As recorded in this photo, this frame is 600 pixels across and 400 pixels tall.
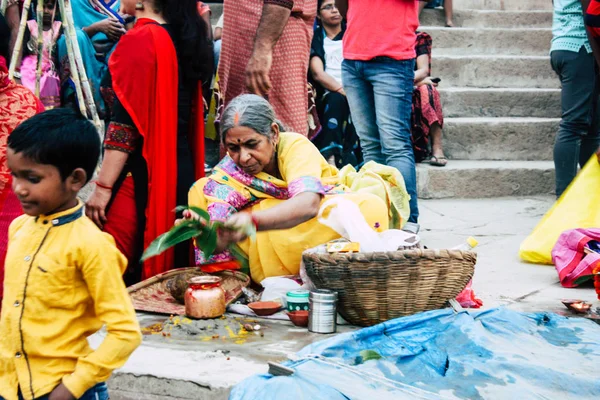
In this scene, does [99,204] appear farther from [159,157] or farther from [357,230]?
[357,230]

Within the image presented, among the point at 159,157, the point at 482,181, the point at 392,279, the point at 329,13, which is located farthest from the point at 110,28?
the point at 392,279

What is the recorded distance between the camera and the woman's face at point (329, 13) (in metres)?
7.25

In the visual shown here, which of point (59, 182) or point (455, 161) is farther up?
point (59, 182)

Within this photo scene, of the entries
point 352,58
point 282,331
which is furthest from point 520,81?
point 282,331

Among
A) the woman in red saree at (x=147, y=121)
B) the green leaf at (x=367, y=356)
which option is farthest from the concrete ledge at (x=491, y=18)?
the green leaf at (x=367, y=356)

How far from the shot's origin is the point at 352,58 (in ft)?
16.7

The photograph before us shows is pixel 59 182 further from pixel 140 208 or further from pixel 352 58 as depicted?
pixel 352 58

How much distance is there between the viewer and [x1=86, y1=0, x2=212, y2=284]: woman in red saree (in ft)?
13.0

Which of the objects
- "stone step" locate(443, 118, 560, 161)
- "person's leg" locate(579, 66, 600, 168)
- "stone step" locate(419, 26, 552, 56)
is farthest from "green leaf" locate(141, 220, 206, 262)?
"stone step" locate(419, 26, 552, 56)

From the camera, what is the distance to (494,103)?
7.64 metres

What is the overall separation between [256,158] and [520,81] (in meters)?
4.74

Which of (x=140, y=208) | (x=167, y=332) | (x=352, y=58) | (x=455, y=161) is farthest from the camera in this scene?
(x=455, y=161)

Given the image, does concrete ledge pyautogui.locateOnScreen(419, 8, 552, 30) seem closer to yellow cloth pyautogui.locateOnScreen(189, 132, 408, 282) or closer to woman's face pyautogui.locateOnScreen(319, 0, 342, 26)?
woman's face pyautogui.locateOnScreen(319, 0, 342, 26)

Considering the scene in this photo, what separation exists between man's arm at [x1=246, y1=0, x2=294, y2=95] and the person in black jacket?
245 cm
